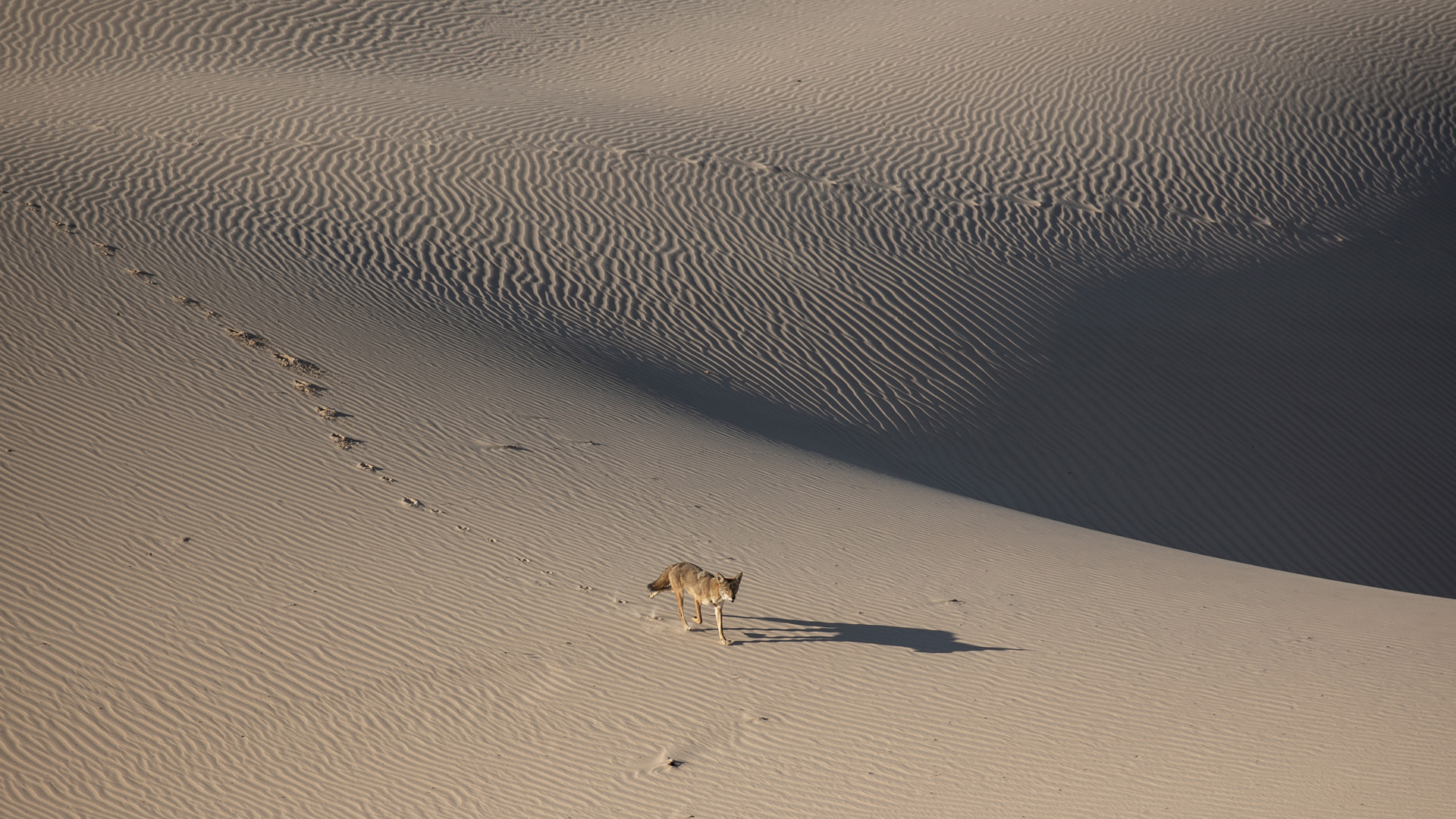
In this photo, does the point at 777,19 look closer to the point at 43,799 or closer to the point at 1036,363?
the point at 1036,363

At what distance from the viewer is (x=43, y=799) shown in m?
5.04

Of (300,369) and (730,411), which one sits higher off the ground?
(730,411)

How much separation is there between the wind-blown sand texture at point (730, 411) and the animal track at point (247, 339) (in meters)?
0.20

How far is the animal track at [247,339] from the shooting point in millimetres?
10531

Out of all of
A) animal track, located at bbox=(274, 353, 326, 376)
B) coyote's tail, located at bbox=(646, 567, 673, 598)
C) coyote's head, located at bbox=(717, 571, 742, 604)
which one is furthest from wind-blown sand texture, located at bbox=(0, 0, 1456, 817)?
coyote's head, located at bbox=(717, 571, 742, 604)

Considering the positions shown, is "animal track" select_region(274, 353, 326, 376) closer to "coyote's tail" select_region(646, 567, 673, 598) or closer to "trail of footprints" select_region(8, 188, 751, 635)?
"trail of footprints" select_region(8, 188, 751, 635)

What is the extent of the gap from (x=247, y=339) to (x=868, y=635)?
7.43 meters

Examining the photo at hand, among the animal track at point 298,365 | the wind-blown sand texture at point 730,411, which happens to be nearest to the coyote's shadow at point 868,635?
the wind-blown sand texture at point 730,411

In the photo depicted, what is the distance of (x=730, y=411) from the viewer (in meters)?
11.9

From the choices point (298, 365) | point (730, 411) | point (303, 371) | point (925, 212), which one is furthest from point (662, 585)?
point (925, 212)

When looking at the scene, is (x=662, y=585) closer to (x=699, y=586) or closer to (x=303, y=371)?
(x=699, y=586)

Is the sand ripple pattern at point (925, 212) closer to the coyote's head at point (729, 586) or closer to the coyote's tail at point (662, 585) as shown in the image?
the coyote's tail at point (662, 585)

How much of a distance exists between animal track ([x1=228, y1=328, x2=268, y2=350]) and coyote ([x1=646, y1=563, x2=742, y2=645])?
5796 millimetres

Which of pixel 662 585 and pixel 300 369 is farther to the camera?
pixel 300 369
